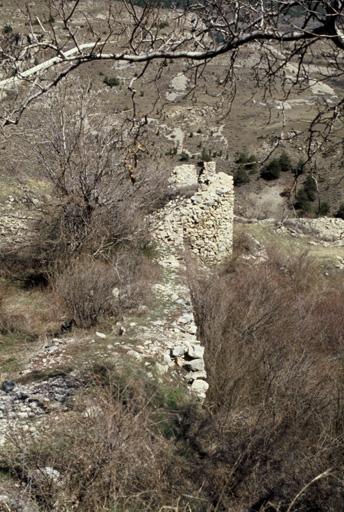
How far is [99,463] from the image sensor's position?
260cm

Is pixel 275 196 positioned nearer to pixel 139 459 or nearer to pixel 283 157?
pixel 283 157

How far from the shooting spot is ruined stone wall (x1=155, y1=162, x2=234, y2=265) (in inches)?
376

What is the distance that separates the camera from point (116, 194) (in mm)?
7465

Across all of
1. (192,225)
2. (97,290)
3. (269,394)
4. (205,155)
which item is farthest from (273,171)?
(269,394)

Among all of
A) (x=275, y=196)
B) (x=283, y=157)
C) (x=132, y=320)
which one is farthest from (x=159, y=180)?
(x=283, y=157)

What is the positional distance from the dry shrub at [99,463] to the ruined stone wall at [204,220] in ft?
20.6

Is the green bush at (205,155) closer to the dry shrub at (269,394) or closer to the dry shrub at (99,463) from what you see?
the dry shrub at (269,394)

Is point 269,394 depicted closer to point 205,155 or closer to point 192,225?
point 192,225

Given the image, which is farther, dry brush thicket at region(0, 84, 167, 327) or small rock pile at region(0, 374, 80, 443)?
dry brush thicket at region(0, 84, 167, 327)

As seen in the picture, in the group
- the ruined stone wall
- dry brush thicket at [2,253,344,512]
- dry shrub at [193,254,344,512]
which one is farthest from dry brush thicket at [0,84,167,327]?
dry brush thicket at [2,253,344,512]

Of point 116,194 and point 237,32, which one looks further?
point 116,194

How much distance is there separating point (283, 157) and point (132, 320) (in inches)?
1093

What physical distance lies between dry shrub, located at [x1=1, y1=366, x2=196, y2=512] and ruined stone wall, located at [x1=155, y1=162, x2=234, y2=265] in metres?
6.27

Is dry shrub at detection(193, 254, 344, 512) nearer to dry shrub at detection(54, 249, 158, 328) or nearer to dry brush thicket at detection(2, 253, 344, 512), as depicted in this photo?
dry brush thicket at detection(2, 253, 344, 512)
